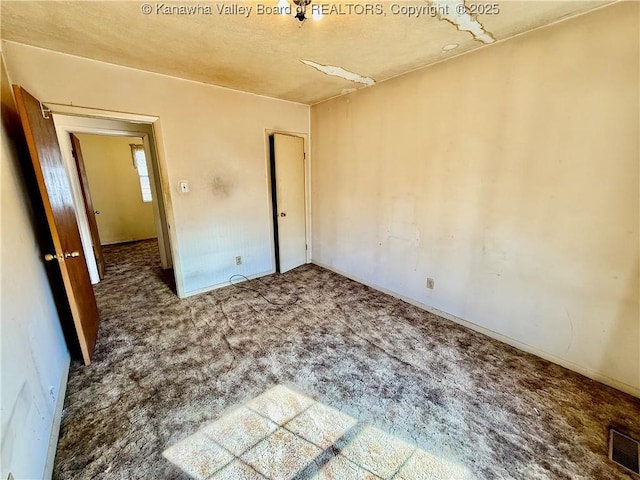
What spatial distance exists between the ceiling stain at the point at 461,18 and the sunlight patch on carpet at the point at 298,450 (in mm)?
2561

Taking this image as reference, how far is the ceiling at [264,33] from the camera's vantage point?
65.3 inches

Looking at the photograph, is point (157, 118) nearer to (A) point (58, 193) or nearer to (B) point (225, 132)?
(B) point (225, 132)

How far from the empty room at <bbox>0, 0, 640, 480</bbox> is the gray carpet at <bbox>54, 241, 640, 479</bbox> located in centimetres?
2

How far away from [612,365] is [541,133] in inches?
66.6

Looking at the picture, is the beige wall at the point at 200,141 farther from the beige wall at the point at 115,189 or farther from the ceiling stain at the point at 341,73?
the beige wall at the point at 115,189

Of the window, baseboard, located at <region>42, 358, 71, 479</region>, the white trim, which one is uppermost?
the white trim

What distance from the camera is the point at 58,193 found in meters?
2.11

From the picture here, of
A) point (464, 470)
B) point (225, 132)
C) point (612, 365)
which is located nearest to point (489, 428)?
point (464, 470)

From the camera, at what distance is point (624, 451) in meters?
1.46

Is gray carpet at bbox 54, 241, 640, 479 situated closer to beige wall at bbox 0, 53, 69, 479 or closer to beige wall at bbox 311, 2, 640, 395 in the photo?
beige wall at bbox 0, 53, 69, 479

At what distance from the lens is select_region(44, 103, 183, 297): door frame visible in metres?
2.61

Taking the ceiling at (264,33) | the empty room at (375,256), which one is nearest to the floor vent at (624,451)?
the empty room at (375,256)

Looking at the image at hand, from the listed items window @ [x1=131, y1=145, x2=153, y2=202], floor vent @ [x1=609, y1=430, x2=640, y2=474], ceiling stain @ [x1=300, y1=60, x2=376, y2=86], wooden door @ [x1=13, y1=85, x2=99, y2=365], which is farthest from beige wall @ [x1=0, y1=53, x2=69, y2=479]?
window @ [x1=131, y1=145, x2=153, y2=202]

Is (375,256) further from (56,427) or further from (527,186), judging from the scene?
(56,427)
